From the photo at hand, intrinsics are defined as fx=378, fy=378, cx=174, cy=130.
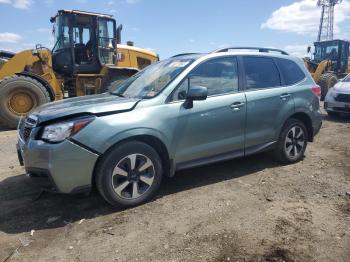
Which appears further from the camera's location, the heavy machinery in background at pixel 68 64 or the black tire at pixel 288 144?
the heavy machinery in background at pixel 68 64

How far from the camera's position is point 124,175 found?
4.19m

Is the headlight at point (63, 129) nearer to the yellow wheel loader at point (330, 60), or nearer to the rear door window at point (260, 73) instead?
the rear door window at point (260, 73)

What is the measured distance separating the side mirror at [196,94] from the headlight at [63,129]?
124cm

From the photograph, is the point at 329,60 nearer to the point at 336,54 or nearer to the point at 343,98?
the point at 336,54

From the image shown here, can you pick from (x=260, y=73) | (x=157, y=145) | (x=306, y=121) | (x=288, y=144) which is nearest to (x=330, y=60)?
(x=306, y=121)

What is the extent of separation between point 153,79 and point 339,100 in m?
7.47

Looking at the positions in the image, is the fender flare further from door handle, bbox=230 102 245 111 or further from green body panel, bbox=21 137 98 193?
door handle, bbox=230 102 245 111

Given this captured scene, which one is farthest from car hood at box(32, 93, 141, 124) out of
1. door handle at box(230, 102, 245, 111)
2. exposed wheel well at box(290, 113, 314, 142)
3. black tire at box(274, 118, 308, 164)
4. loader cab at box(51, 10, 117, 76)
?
loader cab at box(51, 10, 117, 76)

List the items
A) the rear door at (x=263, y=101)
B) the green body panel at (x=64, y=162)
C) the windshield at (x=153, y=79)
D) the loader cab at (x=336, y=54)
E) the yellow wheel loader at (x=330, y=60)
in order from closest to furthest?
1. the green body panel at (x=64, y=162)
2. the windshield at (x=153, y=79)
3. the rear door at (x=263, y=101)
4. the yellow wheel loader at (x=330, y=60)
5. the loader cab at (x=336, y=54)

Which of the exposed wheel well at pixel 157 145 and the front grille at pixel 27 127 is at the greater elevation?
the front grille at pixel 27 127

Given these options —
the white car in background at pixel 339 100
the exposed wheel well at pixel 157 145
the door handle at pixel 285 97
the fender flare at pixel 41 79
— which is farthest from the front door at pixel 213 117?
the white car in background at pixel 339 100

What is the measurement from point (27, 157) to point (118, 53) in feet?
27.5

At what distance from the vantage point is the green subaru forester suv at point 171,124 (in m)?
3.94

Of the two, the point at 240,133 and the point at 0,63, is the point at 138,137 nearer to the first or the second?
the point at 240,133
